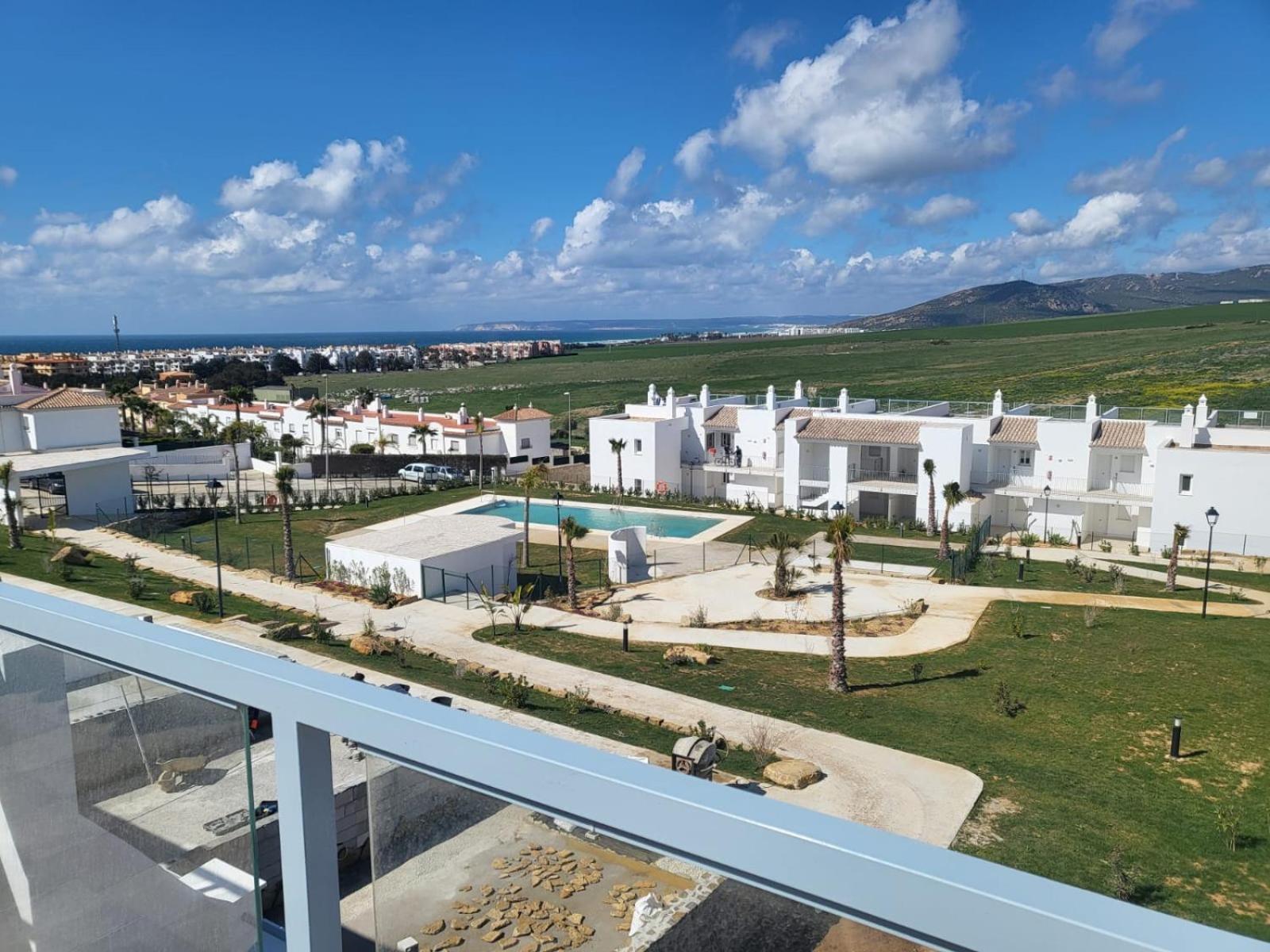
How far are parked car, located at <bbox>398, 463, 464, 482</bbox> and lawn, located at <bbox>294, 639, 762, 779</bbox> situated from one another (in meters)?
27.2

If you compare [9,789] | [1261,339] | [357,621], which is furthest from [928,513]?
[1261,339]

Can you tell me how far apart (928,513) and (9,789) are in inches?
1546

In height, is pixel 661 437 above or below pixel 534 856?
below

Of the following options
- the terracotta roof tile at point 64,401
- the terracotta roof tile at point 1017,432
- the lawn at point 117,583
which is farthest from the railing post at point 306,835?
the terracotta roof tile at point 64,401

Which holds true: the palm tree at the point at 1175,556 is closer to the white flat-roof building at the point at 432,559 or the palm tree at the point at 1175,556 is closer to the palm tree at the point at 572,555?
the palm tree at the point at 572,555

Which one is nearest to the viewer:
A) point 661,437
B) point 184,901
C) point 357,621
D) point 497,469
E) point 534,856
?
point 534,856

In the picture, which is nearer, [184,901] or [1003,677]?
[184,901]

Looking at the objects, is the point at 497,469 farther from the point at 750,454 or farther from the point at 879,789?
the point at 879,789

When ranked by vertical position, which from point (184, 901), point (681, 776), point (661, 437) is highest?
point (681, 776)

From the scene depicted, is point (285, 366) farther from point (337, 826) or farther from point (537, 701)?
point (337, 826)

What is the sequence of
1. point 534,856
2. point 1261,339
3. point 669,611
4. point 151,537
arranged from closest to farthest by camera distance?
point 534,856
point 669,611
point 151,537
point 1261,339

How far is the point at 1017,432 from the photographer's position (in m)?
41.3

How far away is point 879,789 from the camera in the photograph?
1519 centimetres

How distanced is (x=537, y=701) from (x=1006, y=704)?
389 inches
